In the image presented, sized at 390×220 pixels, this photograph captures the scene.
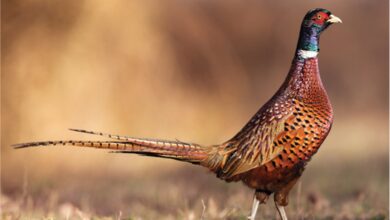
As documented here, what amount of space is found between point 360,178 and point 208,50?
584 cm

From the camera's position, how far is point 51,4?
41.3 feet

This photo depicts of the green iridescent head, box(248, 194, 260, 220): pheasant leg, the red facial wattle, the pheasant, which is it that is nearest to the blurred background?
box(248, 194, 260, 220): pheasant leg

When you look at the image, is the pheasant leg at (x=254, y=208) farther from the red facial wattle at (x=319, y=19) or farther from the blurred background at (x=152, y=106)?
the red facial wattle at (x=319, y=19)

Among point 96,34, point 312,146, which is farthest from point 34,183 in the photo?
point 312,146

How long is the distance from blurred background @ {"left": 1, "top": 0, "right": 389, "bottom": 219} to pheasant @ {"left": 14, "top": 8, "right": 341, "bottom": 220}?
108 cm

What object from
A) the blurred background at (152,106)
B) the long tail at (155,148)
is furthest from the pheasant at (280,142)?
the blurred background at (152,106)

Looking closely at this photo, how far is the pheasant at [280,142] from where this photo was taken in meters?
5.98

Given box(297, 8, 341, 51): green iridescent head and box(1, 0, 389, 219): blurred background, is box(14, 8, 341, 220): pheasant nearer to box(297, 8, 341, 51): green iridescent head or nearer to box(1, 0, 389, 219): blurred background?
box(297, 8, 341, 51): green iridescent head

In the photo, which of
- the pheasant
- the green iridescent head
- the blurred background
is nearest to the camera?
the pheasant

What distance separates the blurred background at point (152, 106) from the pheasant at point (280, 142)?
3.56 ft

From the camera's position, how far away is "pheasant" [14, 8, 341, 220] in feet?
19.6

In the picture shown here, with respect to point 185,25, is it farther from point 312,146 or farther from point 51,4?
point 312,146

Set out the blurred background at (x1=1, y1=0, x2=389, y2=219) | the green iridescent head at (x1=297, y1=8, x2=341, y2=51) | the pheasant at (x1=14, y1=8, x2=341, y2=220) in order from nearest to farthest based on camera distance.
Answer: the pheasant at (x1=14, y1=8, x2=341, y2=220) → the green iridescent head at (x1=297, y1=8, x2=341, y2=51) → the blurred background at (x1=1, y1=0, x2=389, y2=219)

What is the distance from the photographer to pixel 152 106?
1419 cm
